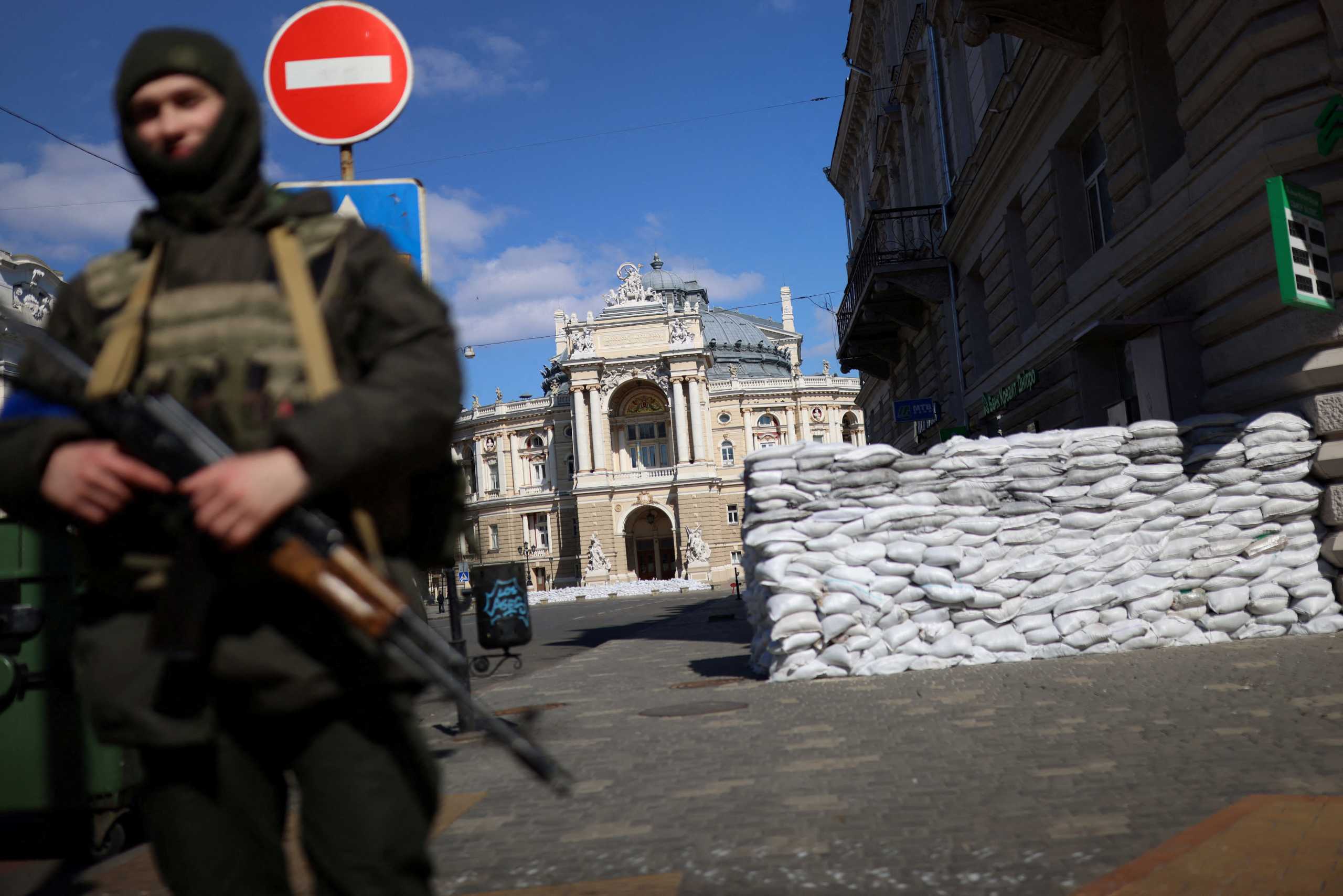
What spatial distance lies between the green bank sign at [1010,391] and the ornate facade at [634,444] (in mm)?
49697

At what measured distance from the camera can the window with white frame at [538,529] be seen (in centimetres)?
7562

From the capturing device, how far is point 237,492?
5.05 feet

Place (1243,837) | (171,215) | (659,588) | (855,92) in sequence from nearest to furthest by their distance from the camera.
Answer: (171,215)
(1243,837)
(855,92)
(659,588)

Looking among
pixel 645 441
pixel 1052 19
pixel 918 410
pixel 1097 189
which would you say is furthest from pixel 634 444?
pixel 1052 19

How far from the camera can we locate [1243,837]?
3.54 metres

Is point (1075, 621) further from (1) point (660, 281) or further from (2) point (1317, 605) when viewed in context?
(1) point (660, 281)

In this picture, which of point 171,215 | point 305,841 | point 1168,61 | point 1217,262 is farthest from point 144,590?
point 1168,61

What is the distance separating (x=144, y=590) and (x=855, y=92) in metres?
30.8

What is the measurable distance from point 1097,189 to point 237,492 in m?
13.8

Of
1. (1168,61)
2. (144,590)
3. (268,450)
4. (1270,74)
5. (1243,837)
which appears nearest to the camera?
(268,450)

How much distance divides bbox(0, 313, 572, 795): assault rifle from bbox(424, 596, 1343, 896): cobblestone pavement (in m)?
2.21

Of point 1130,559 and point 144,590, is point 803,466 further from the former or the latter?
point 144,590

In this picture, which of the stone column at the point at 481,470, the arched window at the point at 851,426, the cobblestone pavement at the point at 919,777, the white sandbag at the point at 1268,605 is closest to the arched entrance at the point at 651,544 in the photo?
the stone column at the point at 481,470

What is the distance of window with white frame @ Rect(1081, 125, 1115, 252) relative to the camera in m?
13.2
